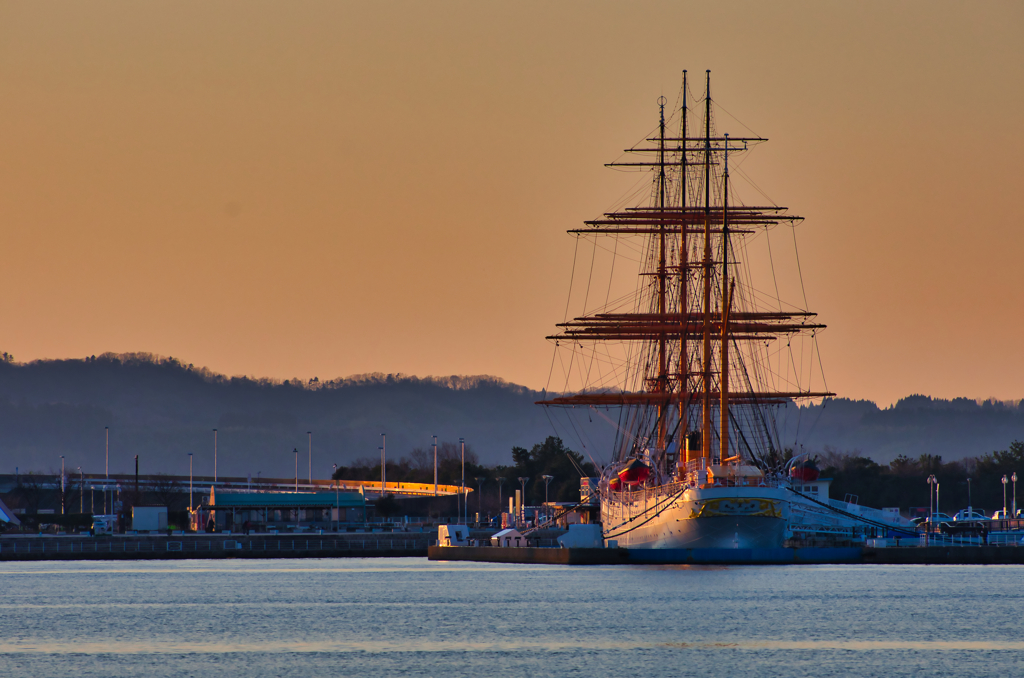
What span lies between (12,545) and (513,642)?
8714 cm

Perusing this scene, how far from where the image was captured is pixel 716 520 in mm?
96750

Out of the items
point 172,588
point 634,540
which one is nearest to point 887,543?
point 634,540

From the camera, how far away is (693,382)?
123 m

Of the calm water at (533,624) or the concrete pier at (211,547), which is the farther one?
the concrete pier at (211,547)

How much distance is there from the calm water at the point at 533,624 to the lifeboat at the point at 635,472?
20.3ft

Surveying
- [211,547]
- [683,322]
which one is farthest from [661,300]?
[211,547]

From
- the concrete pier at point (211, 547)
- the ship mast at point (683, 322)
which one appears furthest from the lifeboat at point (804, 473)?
the concrete pier at point (211, 547)

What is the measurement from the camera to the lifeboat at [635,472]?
104 metres

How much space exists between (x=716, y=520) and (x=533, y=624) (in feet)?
101

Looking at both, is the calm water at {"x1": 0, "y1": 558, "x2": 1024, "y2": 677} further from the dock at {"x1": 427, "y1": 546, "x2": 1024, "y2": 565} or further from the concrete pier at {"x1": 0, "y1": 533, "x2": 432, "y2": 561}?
the concrete pier at {"x1": 0, "y1": 533, "x2": 432, "y2": 561}

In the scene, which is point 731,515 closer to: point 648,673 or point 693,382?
point 693,382

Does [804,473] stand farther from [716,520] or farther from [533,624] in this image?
[533,624]

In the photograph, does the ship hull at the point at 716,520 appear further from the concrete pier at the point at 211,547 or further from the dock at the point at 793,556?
the concrete pier at the point at 211,547

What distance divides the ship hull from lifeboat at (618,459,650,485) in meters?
2.00
